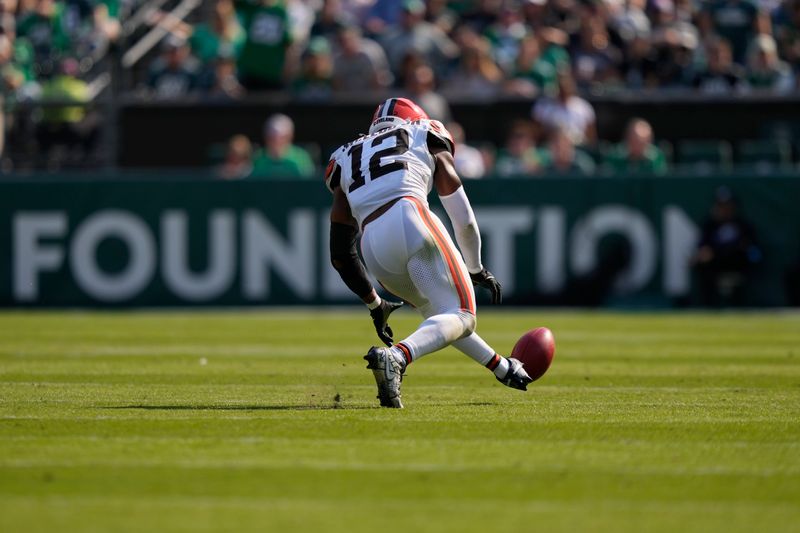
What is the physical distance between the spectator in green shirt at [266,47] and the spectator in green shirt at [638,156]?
15.8 feet

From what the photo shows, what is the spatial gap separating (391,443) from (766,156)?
1294cm

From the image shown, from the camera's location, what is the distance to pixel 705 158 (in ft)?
61.1

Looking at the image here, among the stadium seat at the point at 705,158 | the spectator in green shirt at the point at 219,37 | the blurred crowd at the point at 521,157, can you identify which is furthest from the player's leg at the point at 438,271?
the spectator in green shirt at the point at 219,37

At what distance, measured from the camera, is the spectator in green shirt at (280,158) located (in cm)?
1827

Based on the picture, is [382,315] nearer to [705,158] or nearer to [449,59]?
[705,158]

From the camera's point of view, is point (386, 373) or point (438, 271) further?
point (438, 271)

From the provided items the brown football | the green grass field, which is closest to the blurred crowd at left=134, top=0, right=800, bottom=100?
the green grass field

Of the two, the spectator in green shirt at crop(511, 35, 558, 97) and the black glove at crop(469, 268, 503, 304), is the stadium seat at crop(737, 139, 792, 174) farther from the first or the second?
the black glove at crop(469, 268, 503, 304)

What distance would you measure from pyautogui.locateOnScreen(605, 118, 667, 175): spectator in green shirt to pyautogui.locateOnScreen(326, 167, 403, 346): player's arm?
9.72 m

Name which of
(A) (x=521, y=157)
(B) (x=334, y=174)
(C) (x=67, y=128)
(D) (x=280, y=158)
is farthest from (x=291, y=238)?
(B) (x=334, y=174)

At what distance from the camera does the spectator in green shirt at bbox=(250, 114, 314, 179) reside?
1827cm

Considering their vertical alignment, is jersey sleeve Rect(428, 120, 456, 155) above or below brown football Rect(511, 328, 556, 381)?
above

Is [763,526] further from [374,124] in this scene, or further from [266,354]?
[266,354]

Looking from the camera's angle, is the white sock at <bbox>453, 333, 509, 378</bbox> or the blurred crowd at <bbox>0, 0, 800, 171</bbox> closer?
the white sock at <bbox>453, 333, 509, 378</bbox>
